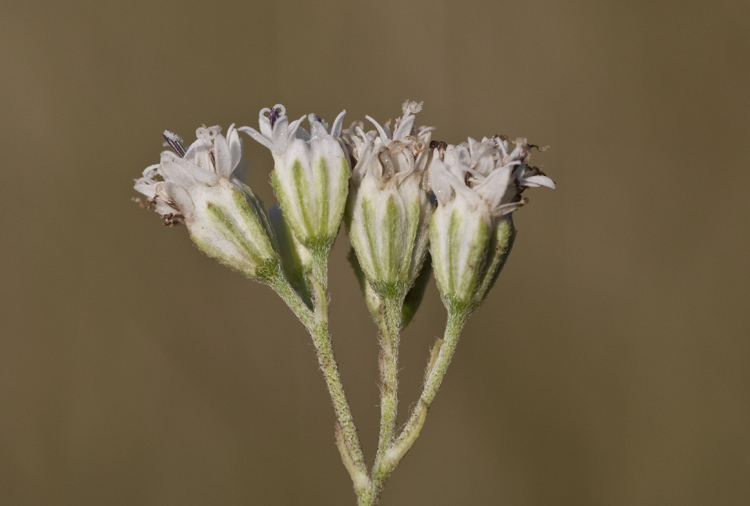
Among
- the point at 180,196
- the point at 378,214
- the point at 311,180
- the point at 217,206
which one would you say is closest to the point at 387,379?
the point at 378,214

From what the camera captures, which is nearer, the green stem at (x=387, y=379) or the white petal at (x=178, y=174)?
the green stem at (x=387, y=379)

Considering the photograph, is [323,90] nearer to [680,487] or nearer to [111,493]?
[111,493]

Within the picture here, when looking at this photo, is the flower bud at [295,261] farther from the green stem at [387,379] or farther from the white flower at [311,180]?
the green stem at [387,379]

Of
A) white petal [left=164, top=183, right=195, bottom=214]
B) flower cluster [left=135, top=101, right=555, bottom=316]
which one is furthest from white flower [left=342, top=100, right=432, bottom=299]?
white petal [left=164, top=183, right=195, bottom=214]

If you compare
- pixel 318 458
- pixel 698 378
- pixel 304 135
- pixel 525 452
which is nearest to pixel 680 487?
pixel 698 378

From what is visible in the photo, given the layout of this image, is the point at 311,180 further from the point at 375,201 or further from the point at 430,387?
the point at 430,387

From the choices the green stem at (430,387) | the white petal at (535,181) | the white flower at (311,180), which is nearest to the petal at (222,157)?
the white flower at (311,180)
